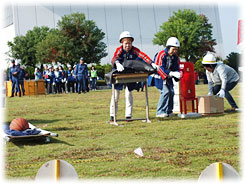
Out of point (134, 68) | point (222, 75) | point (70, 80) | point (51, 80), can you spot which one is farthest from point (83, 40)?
point (134, 68)

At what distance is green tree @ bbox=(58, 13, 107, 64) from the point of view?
49875 mm

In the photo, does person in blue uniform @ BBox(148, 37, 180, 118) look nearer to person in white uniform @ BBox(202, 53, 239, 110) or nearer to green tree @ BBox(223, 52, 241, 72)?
person in white uniform @ BBox(202, 53, 239, 110)

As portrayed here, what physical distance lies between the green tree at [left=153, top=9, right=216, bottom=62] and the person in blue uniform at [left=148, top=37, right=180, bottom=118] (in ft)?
172

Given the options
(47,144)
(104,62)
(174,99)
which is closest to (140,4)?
(104,62)

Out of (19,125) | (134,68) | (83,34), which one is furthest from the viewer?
(83,34)

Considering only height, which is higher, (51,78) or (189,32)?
(189,32)

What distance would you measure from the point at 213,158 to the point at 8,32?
183 feet

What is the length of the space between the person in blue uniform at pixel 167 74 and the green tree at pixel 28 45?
1903 inches

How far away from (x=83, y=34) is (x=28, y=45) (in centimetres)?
1032

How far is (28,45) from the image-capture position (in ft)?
186

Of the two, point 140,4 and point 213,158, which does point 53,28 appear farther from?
point 213,158

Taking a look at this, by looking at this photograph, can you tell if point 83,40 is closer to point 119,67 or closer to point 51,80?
point 51,80

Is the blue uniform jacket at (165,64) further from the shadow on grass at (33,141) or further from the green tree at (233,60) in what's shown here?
the green tree at (233,60)

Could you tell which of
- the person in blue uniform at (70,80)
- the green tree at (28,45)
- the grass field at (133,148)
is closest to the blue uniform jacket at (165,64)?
the grass field at (133,148)
